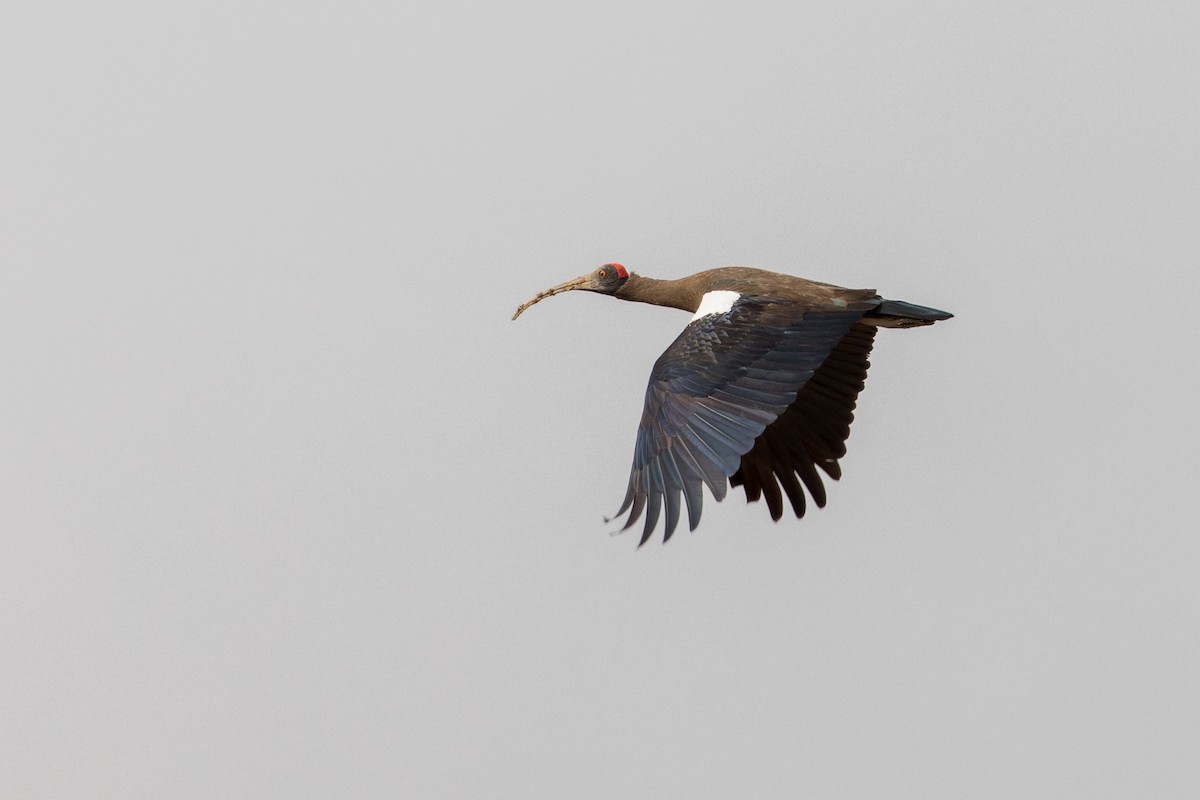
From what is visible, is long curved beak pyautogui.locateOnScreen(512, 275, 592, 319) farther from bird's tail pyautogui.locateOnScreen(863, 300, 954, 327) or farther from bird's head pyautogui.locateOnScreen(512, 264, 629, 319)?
bird's tail pyautogui.locateOnScreen(863, 300, 954, 327)

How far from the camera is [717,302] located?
51.9ft

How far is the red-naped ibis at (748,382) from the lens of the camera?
46.0 feet

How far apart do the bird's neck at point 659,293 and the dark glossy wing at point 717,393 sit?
1099 millimetres

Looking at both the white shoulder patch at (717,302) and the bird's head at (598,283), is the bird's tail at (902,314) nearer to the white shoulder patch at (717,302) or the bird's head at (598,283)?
the white shoulder patch at (717,302)

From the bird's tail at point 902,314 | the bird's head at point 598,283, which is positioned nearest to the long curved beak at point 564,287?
the bird's head at point 598,283

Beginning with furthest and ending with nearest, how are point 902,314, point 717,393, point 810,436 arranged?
point 810,436, point 902,314, point 717,393

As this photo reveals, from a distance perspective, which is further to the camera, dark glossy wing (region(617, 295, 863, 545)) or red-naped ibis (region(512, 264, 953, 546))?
red-naped ibis (region(512, 264, 953, 546))

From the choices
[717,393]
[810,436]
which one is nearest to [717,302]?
[810,436]

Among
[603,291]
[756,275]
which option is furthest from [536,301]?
[756,275]

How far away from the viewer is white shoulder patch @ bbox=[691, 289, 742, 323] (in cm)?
1561

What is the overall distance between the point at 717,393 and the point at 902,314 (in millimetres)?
1959

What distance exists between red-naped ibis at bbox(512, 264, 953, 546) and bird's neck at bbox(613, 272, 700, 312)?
1 cm

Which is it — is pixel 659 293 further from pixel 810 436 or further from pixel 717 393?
pixel 717 393

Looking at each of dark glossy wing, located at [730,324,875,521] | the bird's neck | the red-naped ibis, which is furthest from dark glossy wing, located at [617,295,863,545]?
the bird's neck
